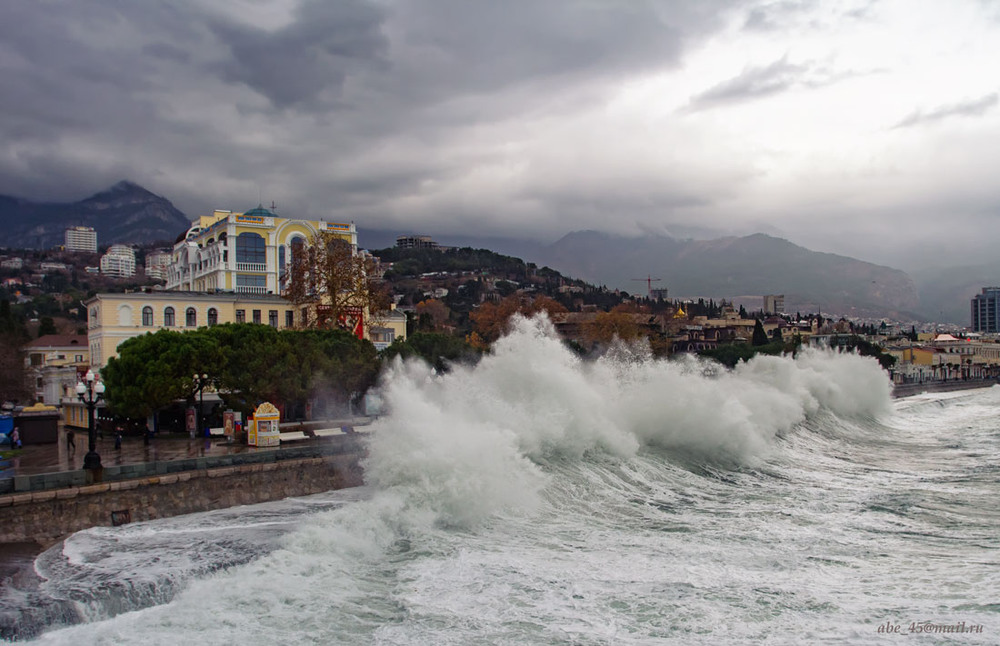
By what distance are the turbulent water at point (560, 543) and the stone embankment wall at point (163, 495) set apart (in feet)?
2.34

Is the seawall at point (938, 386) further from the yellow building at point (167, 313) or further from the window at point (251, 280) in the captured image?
the window at point (251, 280)

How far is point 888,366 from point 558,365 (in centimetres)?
7117

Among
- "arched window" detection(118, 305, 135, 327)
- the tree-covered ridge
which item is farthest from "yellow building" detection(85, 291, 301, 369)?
the tree-covered ridge

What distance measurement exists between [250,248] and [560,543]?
122 ft

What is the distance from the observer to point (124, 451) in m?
22.7

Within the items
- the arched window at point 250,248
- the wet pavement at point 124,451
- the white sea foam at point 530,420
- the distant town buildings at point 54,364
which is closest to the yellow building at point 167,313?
the distant town buildings at point 54,364

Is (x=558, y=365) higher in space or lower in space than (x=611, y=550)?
higher

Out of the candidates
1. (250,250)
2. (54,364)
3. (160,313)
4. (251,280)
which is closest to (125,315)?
(160,313)

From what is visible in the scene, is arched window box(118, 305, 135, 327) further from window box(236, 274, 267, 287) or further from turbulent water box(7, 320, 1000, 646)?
turbulent water box(7, 320, 1000, 646)

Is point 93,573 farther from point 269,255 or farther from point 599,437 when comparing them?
point 269,255

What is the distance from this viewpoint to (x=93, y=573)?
504 inches

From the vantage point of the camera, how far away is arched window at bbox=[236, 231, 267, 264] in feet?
151

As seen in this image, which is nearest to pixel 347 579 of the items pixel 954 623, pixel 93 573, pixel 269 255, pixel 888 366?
pixel 93 573

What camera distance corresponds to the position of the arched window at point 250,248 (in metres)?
45.9
